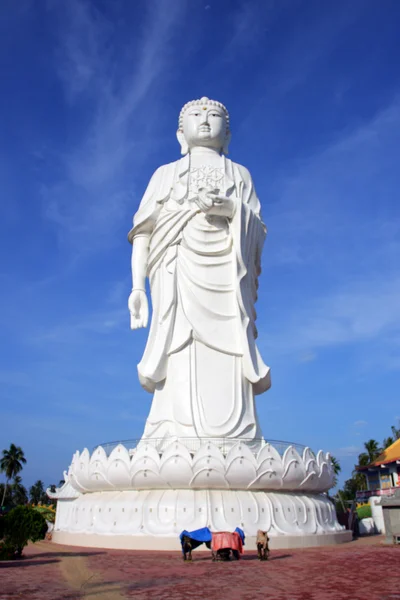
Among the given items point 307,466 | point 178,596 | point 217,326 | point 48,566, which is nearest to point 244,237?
point 217,326

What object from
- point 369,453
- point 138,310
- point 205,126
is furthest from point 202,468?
point 369,453

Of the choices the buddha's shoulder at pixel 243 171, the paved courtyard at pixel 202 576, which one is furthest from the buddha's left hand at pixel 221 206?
the paved courtyard at pixel 202 576

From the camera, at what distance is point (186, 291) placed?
40.1 ft

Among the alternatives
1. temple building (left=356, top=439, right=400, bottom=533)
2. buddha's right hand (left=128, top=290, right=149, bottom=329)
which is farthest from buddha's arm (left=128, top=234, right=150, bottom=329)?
temple building (left=356, top=439, right=400, bottom=533)

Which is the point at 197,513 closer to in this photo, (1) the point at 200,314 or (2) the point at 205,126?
(1) the point at 200,314

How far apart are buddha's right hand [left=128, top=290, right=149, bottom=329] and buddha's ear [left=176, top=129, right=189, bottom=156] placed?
4244mm

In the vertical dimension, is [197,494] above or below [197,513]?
above

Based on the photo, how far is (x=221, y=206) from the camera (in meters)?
12.2

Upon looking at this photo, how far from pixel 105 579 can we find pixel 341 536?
6149 mm

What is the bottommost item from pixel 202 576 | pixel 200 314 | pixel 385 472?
pixel 202 576

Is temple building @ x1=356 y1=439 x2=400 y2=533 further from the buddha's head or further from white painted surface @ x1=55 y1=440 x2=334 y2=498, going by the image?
the buddha's head

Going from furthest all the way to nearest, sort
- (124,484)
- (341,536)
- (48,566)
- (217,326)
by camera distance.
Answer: (217,326) < (341,536) < (124,484) < (48,566)

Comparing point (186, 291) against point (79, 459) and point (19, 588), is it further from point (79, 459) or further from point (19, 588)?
point (19, 588)

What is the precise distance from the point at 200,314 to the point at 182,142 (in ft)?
17.4
